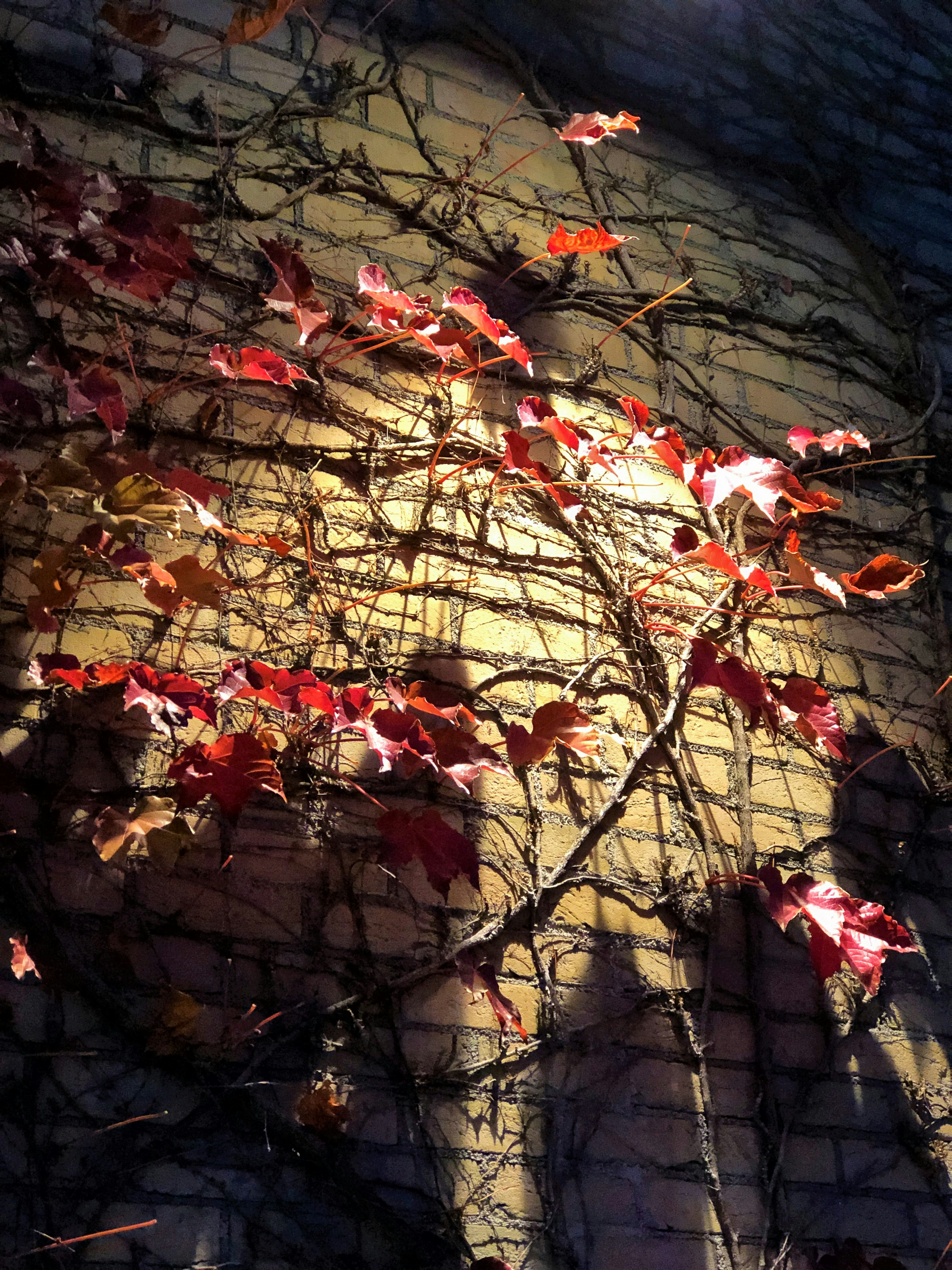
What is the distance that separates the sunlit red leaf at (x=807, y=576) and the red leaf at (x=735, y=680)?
151mm

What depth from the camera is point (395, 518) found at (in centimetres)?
163

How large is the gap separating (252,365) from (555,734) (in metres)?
0.68

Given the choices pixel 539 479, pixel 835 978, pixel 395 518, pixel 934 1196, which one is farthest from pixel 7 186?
pixel 934 1196

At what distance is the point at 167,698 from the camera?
1279 mm

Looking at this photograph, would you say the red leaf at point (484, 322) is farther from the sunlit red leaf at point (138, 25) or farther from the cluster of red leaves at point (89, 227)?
the sunlit red leaf at point (138, 25)

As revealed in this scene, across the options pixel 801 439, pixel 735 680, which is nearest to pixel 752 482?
pixel 735 680

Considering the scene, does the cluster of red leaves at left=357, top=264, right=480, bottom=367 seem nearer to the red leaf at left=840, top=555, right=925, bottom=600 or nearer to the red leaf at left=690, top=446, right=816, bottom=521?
the red leaf at left=690, top=446, right=816, bottom=521

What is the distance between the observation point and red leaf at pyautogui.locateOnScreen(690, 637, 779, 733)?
5.05ft

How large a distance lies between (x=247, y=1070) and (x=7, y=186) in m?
1.18

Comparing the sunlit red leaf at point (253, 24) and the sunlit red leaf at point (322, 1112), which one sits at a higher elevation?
the sunlit red leaf at point (253, 24)

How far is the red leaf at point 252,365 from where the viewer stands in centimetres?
150

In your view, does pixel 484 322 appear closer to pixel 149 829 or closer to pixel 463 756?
pixel 463 756

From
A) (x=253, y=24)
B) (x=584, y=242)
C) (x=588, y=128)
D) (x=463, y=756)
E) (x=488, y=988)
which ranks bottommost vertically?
(x=488, y=988)

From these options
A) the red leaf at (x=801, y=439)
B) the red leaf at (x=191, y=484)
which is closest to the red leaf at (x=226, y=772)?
the red leaf at (x=191, y=484)
